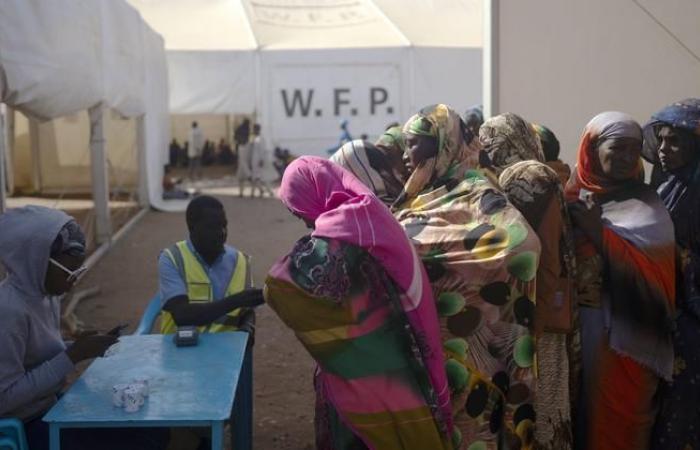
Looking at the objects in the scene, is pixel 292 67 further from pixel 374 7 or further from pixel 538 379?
pixel 538 379

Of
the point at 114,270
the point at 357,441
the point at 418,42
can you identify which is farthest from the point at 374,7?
the point at 357,441

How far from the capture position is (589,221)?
2.63 meters

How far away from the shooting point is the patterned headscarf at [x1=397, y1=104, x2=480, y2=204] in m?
2.70

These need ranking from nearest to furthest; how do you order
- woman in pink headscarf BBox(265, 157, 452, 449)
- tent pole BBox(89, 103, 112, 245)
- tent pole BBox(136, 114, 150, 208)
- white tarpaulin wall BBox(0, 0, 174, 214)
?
woman in pink headscarf BBox(265, 157, 452, 449)
white tarpaulin wall BBox(0, 0, 174, 214)
tent pole BBox(89, 103, 112, 245)
tent pole BBox(136, 114, 150, 208)

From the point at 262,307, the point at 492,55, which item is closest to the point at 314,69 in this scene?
the point at 262,307

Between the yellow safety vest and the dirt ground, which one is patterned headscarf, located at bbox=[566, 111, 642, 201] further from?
the dirt ground

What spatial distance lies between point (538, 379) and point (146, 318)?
77.0 inches

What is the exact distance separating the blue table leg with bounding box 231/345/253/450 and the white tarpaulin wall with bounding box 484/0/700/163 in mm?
3269

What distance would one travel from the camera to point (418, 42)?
1898 cm

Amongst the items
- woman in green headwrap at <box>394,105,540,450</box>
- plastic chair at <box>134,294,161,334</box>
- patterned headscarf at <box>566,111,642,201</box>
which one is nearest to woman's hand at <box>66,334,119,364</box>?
plastic chair at <box>134,294,161,334</box>

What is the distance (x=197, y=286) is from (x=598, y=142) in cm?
173

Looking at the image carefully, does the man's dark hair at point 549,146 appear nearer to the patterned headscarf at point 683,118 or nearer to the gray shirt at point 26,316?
the patterned headscarf at point 683,118

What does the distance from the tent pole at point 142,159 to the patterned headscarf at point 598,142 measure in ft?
34.7

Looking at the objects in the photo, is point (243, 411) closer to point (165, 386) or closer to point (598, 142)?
point (165, 386)
